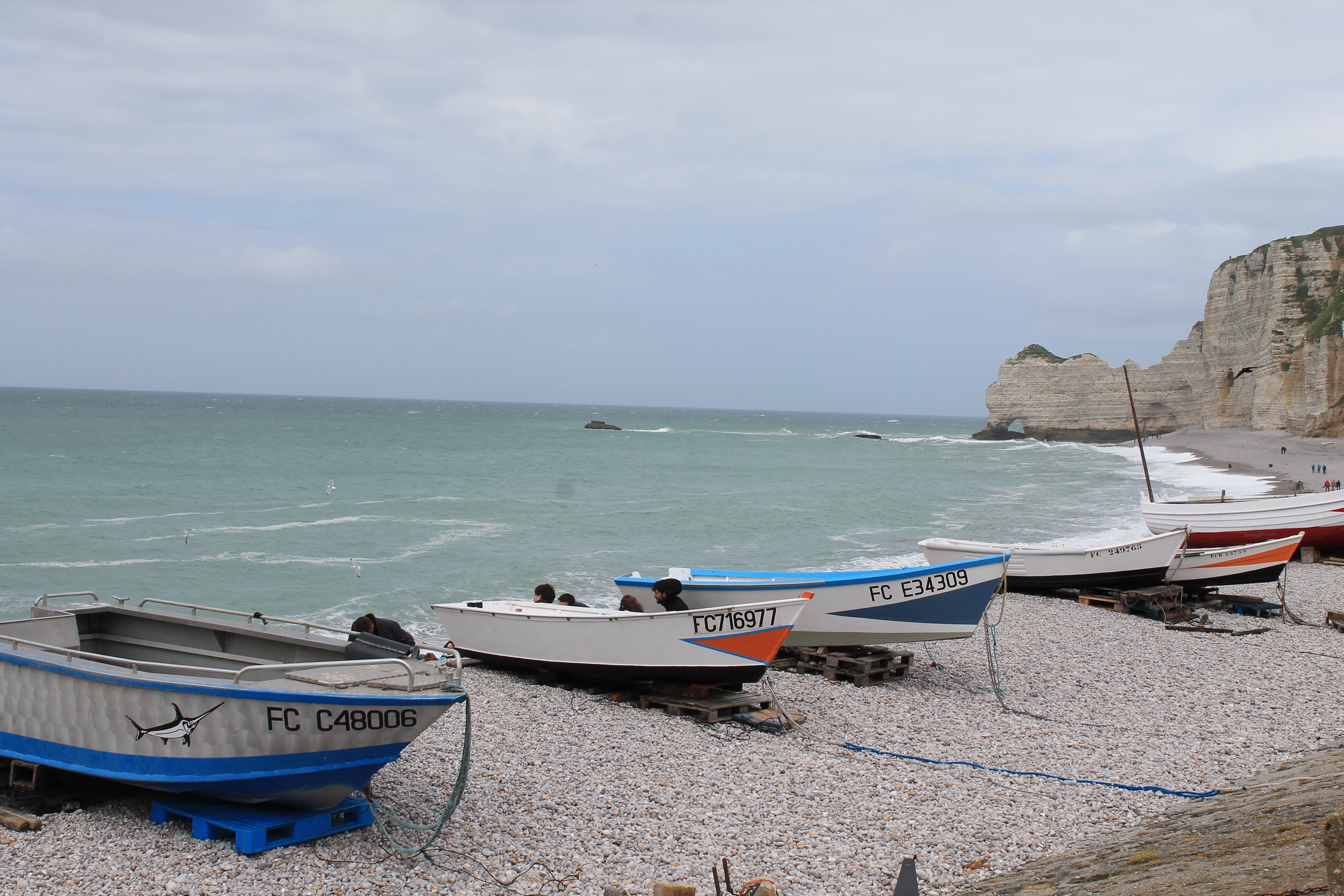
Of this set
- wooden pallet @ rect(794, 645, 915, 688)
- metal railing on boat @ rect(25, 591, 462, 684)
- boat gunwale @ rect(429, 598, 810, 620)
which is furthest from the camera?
wooden pallet @ rect(794, 645, 915, 688)

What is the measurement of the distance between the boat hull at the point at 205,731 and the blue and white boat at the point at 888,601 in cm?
601

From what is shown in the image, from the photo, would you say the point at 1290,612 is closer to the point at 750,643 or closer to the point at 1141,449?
the point at 1141,449

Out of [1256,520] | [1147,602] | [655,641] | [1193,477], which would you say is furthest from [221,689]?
[1193,477]

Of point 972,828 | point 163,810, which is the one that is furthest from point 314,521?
point 972,828

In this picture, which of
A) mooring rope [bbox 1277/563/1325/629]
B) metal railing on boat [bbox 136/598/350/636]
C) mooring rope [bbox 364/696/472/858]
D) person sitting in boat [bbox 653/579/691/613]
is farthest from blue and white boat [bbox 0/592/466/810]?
mooring rope [bbox 1277/563/1325/629]

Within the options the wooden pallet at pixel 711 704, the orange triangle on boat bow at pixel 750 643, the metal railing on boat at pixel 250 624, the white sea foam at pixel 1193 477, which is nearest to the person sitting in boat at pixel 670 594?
the orange triangle on boat bow at pixel 750 643

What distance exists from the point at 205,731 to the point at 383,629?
2.44 meters

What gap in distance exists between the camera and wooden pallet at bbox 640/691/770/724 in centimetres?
1038

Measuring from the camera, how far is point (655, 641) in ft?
35.4

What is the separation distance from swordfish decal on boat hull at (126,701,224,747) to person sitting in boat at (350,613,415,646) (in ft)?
6.80

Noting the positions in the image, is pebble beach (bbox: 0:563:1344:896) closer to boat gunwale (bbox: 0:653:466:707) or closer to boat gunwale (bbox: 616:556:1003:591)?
boat gunwale (bbox: 0:653:466:707)

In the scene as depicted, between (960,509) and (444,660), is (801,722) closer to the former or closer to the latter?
(444,660)

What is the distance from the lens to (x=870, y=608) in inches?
502

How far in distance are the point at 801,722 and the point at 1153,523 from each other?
17.8 meters
